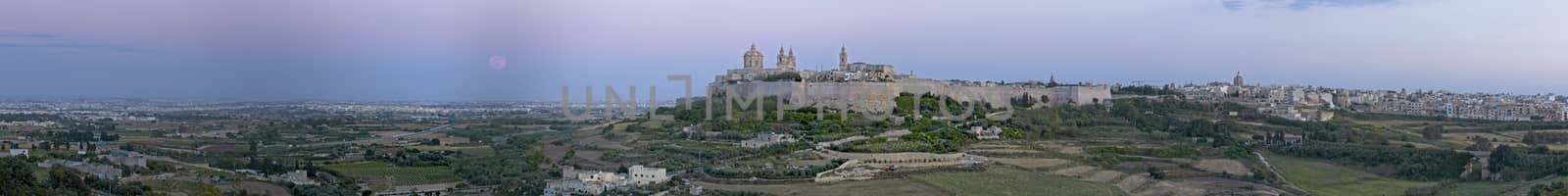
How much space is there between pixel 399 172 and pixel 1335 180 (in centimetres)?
1041

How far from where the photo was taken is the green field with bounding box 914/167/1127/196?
500 inches

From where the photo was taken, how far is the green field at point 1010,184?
1271cm

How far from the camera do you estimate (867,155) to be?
15.0 meters

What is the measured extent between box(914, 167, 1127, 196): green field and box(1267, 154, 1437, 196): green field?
2360 mm

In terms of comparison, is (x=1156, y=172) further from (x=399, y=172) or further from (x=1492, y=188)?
(x=399, y=172)

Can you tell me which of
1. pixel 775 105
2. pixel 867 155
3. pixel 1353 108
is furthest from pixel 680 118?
pixel 1353 108

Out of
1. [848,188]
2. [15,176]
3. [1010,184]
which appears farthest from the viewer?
[1010,184]

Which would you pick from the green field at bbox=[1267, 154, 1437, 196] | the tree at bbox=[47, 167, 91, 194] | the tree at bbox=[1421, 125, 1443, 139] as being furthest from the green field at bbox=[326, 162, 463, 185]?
the tree at bbox=[1421, 125, 1443, 139]

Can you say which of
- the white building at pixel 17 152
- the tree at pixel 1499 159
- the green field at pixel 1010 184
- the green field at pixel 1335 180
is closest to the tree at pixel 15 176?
the white building at pixel 17 152

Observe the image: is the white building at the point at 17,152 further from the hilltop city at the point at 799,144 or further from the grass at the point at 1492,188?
the grass at the point at 1492,188

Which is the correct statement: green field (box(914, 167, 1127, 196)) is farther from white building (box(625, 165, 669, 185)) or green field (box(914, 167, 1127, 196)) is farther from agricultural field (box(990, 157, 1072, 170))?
white building (box(625, 165, 669, 185))

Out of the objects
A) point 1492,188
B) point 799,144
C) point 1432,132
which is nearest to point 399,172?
point 799,144

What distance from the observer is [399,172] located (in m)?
15.4

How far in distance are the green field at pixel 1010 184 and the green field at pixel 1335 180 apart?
2360 millimetres
